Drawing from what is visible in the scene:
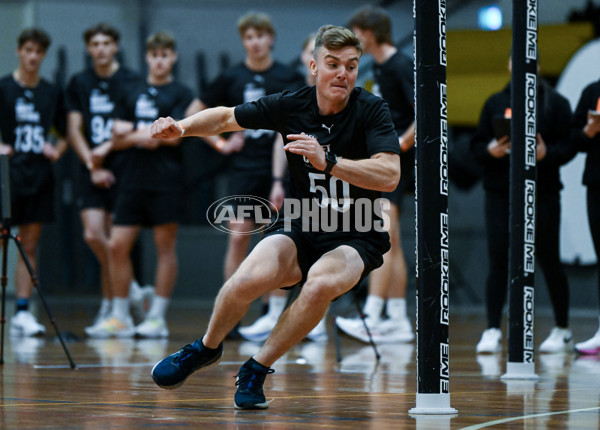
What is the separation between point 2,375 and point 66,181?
7.75 metres

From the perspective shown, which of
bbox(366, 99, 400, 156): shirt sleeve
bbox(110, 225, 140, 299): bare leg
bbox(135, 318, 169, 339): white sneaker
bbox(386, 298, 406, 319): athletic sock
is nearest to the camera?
bbox(366, 99, 400, 156): shirt sleeve

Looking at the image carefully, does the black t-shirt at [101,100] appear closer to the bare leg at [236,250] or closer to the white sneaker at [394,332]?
the bare leg at [236,250]

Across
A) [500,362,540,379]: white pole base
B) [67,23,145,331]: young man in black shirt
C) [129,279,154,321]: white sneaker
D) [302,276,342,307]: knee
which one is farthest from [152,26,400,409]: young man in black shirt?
[129,279,154,321]: white sneaker

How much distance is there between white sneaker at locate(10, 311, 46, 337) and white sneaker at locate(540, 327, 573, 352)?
3.80 meters

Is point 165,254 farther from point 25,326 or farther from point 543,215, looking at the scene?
point 543,215

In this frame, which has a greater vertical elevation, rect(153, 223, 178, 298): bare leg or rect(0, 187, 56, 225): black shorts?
rect(0, 187, 56, 225): black shorts

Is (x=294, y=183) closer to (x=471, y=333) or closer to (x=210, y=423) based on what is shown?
(x=210, y=423)

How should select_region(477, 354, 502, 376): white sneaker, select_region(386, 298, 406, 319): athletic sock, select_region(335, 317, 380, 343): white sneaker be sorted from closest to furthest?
select_region(477, 354, 502, 376): white sneaker < select_region(335, 317, 380, 343): white sneaker < select_region(386, 298, 406, 319): athletic sock

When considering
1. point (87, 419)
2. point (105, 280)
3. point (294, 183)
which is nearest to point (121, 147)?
point (105, 280)

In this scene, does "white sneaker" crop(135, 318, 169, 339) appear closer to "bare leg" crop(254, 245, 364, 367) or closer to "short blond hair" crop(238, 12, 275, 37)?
"short blond hair" crop(238, 12, 275, 37)

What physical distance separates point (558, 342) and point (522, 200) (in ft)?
6.34

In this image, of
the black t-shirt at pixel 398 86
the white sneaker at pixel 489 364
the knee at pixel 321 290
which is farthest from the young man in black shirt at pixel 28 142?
the knee at pixel 321 290

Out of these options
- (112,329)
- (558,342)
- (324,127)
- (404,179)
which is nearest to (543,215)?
(558,342)

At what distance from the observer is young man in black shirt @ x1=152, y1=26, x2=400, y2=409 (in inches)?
160
